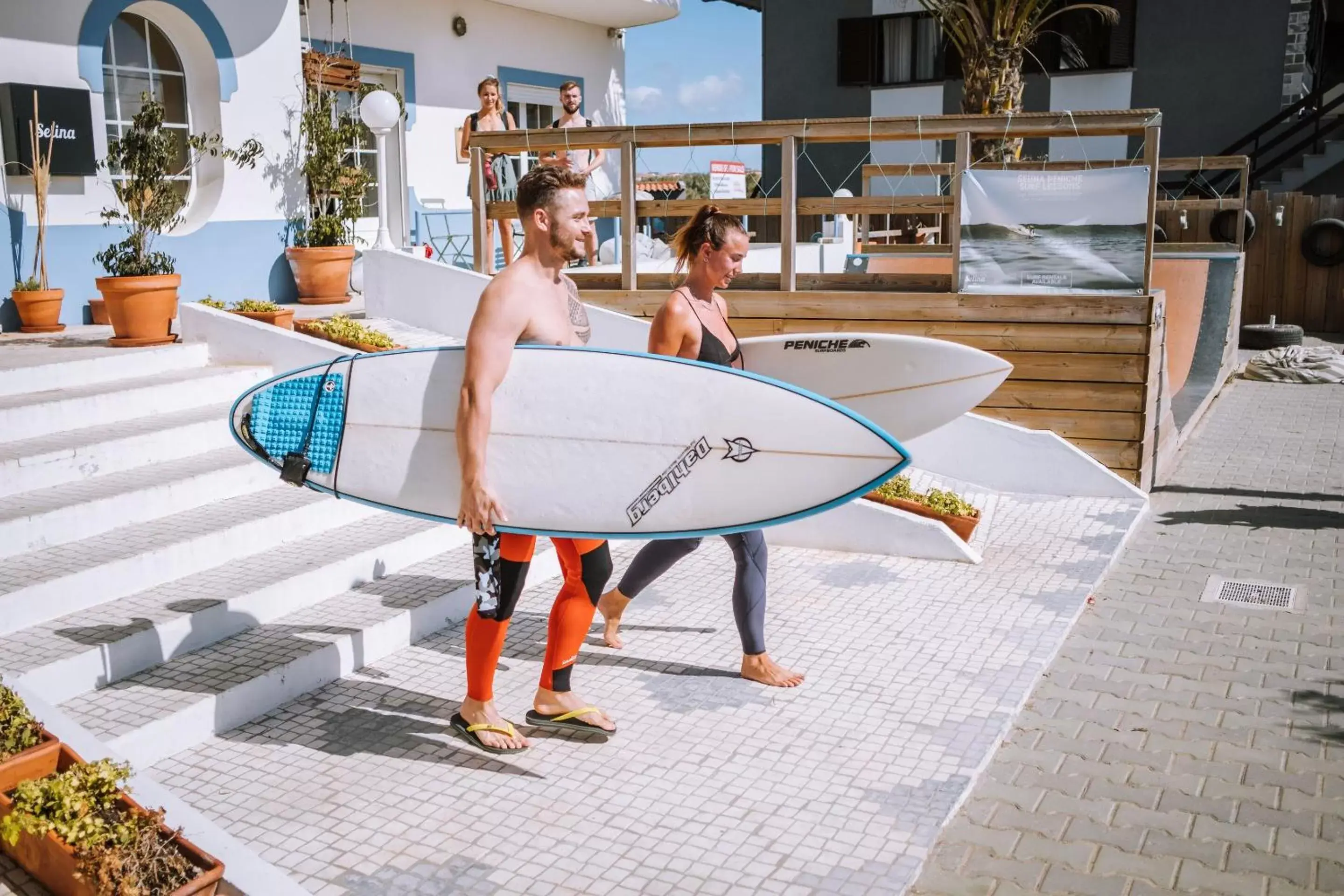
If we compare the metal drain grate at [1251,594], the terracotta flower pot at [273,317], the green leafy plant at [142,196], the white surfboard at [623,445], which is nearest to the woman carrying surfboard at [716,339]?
the white surfboard at [623,445]

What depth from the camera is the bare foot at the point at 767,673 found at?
15.6 ft

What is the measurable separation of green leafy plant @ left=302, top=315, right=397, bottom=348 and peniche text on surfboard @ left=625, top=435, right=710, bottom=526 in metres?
3.70

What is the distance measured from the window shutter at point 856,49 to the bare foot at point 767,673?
20091 mm

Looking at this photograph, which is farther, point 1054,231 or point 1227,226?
point 1227,226

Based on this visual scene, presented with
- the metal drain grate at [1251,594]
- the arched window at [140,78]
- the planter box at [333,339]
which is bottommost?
the metal drain grate at [1251,594]

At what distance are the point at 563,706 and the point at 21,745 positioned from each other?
5.69 feet

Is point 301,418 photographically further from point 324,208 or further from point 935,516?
point 324,208

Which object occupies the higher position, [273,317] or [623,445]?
[273,317]

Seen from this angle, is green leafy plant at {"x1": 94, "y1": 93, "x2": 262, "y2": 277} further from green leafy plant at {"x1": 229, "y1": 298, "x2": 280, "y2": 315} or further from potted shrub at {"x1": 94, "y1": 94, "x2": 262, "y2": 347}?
green leafy plant at {"x1": 229, "y1": 298, "x2": 280, "y2": 315}

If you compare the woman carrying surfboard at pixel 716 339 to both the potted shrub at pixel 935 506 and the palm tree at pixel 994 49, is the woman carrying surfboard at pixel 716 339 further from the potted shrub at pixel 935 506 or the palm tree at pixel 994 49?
the palm tree at pixel 994 49

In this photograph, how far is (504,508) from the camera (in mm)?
3947

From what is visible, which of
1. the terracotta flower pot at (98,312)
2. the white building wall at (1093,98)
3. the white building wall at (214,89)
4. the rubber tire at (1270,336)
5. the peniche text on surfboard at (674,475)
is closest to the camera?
the peniche text on surfboard at (674,475)

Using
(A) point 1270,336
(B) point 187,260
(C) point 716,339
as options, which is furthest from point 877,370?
(A) point 1270,336

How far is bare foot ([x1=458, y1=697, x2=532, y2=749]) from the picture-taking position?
162 inches
